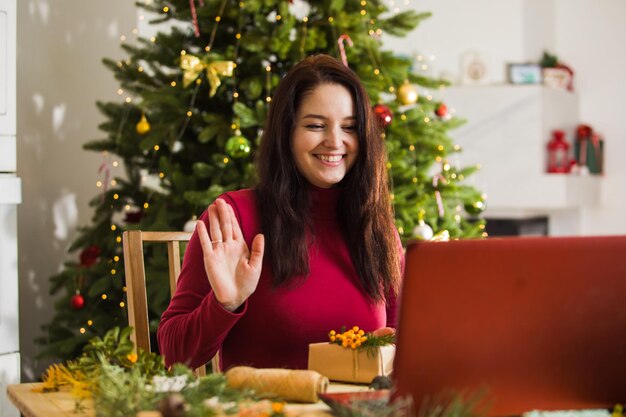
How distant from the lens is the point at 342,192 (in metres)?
1.86

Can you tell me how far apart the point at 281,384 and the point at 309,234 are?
667 millimetres

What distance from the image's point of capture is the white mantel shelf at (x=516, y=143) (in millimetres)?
6488

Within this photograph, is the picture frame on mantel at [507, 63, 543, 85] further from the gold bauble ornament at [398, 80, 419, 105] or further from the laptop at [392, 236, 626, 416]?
the laptop at [392, 236, 626, 416]

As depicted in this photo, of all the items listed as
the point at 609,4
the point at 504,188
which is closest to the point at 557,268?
the point at 504,188

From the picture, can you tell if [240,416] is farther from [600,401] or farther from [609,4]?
[609,4]

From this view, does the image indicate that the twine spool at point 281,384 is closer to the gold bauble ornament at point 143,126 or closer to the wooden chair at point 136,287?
the wooden chair at point 136,287

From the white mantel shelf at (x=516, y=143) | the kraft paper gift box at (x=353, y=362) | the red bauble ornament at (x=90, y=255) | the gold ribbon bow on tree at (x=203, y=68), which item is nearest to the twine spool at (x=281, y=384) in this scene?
the kraft paper gift box at (x=353, y=362)

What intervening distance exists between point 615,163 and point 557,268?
238 inches

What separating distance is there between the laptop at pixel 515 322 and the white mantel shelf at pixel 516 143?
5572 millimetres

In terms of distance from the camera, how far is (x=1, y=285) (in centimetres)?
276

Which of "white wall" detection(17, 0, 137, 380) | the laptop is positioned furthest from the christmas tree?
the laptop

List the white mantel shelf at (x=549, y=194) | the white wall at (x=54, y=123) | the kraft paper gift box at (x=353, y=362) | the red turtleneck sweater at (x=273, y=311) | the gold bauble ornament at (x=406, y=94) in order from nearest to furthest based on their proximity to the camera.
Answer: the kraft paper gift box at (x=353, y=362) < the red turtleneck sweater at (x=273, y=311) < the gold bauble ornament at (x=406, y=94) < the white wall at (x=54, y=123) < the white mantel shelf at (x=549, y=194)

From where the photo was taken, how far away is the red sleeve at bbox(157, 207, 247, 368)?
1509 mm

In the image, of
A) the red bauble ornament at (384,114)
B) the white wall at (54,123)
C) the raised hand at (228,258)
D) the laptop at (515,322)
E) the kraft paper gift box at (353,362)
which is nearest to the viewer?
the laptop at (515,322)
